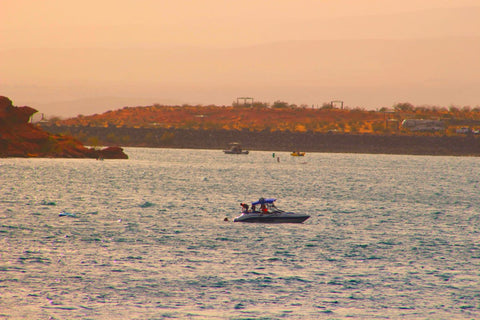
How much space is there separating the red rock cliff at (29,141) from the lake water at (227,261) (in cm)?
6593

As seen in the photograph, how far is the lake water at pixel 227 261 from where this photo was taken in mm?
28859

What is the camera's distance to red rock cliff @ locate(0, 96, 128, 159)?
449ft

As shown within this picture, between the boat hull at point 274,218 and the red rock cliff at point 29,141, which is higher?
the red rock cliff at point 29,141

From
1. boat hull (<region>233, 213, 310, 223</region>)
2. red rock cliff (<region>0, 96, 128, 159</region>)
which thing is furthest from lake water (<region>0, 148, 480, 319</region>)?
red rock cliff (<region>0, 96, 128, 159</region>)

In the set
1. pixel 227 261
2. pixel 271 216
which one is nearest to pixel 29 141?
pixel 271 216

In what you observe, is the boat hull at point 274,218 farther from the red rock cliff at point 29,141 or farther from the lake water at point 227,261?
the red rock cliff at point 29,141

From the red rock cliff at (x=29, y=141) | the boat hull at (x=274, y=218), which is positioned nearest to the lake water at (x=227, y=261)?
the boat hull at (x=274, y=218)

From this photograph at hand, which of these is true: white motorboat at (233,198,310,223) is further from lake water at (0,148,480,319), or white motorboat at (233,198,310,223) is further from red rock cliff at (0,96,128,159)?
red rock cliff at (0,96,128,159)

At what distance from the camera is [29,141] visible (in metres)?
151

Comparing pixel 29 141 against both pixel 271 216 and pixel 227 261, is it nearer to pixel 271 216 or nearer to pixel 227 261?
pixel 271 216

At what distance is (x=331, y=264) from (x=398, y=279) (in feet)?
14.6

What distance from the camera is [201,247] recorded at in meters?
42.9

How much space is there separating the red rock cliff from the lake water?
216 feet

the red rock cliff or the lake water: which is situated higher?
the red rock cliff
